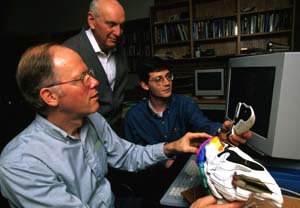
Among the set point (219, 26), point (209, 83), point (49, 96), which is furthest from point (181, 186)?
point (219, 26)

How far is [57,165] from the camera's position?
832 mm

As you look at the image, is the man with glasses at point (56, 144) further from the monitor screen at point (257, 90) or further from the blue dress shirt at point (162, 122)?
the blue dress shirt at point (162, 122)

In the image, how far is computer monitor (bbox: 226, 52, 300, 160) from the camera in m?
0.77

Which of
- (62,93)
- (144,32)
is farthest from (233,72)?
(144,32)

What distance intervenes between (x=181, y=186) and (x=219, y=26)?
10.1 feet

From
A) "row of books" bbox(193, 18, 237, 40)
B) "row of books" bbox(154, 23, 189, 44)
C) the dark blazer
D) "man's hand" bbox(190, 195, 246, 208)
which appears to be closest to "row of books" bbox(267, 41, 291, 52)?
"row of books" bbox(193, 18, 237, 40)

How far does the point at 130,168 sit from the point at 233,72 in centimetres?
69

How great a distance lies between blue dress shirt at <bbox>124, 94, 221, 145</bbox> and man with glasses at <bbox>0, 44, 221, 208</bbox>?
2.03 ft

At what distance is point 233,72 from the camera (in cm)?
123

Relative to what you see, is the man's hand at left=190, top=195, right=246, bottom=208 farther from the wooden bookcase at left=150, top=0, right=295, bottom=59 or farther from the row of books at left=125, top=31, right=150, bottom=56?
the row of books at left=125, top=31, right=150, bottom=56

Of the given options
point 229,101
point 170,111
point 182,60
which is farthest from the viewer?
point 182,60

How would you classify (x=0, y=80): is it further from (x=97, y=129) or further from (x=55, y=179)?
(x=55, y=179)

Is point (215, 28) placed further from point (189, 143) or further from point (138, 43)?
point (189, 143)

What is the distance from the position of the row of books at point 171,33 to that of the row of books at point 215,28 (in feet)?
0.54
